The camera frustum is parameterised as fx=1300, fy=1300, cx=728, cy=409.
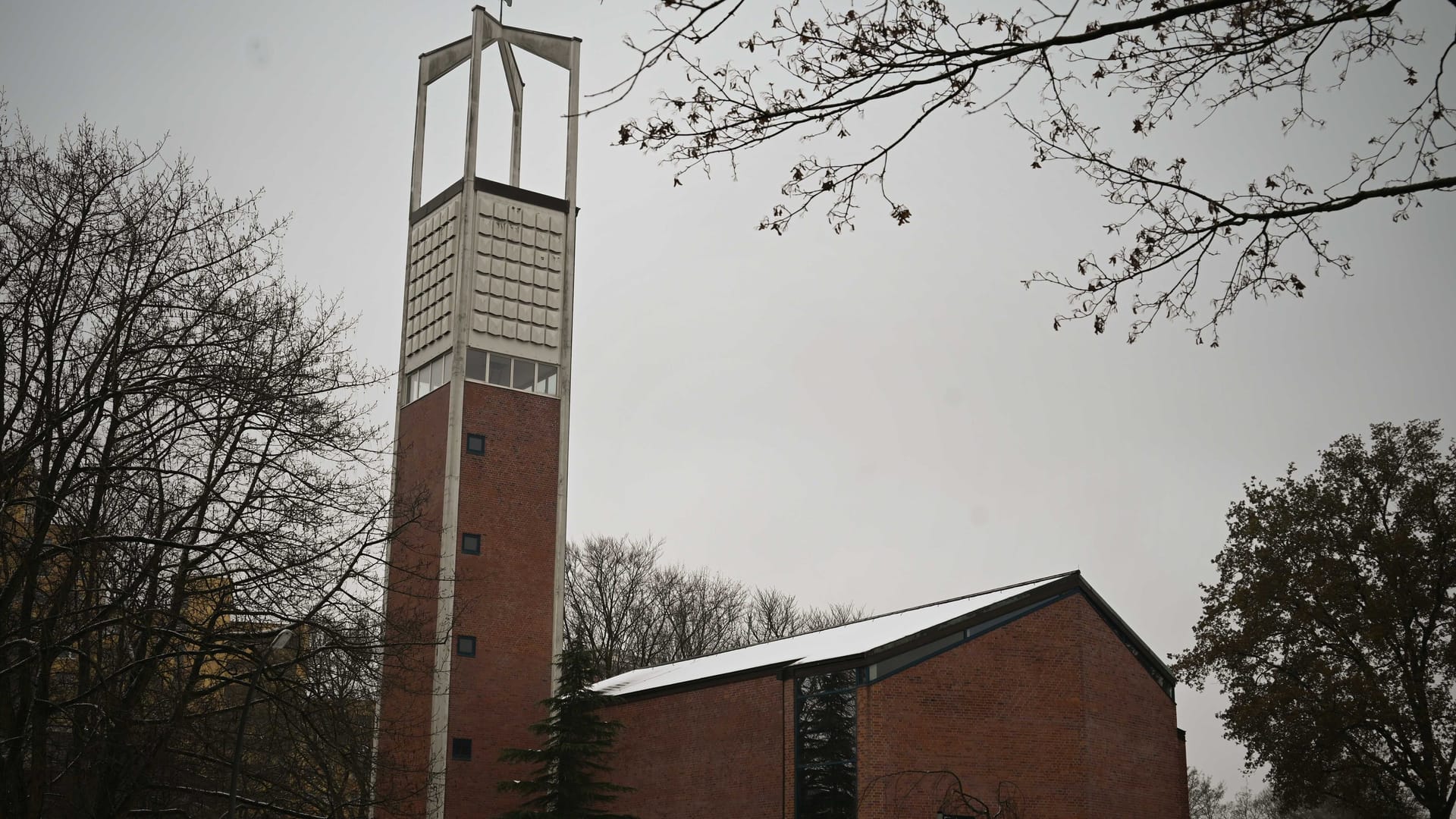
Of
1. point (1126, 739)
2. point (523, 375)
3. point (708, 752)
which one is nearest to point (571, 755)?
point (708, 752)

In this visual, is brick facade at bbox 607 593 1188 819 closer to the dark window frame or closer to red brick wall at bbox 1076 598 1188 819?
red brick wall at bbox 1076 598 1188 819

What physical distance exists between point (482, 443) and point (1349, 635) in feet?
73.2

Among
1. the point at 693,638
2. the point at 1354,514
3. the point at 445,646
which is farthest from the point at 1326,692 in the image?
the point at 693,638

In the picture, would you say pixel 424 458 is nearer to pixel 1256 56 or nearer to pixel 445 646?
pixel 445 646

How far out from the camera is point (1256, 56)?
7.47 metres

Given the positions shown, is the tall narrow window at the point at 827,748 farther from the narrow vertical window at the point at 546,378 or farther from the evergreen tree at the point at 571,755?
the narrow vertical window at the point at 546,378

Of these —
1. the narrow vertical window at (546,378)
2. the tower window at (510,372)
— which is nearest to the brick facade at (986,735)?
the narrow vertical window at (546,378)

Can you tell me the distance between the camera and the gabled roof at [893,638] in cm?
2678

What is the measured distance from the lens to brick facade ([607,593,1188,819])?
2597 centimetres

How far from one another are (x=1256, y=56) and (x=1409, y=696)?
2843cm

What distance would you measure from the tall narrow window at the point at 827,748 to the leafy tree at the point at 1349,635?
12004mm

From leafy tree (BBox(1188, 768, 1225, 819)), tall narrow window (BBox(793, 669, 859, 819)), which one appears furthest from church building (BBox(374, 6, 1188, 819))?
leafy tree (BBox(1188, 768, 1225, 819))

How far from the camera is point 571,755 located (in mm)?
29625

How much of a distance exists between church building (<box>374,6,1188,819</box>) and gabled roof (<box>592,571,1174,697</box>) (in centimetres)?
8
